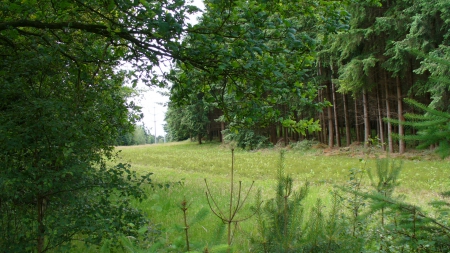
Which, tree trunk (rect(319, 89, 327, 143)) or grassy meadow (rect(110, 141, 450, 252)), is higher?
tree trunk (rect(319, 89, 327, 143))

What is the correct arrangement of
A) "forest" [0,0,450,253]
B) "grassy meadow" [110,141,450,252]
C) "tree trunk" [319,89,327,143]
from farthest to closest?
1. "tree trunk" [319,89,327,143]
2. "forest" [0,0,450,253]
3. "grassy meadow" [110,141,450,252]

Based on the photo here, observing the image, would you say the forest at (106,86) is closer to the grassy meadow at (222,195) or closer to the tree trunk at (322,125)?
the grassy meadow at (222,195)

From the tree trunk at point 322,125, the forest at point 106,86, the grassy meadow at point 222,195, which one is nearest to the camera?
the grassy meadow at point 222,195

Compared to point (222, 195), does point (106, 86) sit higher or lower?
higher

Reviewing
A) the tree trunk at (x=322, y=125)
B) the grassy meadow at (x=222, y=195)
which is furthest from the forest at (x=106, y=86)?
the tree trunk at (x=322, y=125)

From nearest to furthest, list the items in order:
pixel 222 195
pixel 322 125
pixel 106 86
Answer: pixel 106 86 < pixel 222 195 < pixel 322 125

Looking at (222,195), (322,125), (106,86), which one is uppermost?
(322,125)

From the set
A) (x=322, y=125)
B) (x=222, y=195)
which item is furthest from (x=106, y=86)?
(x=322, y=125)

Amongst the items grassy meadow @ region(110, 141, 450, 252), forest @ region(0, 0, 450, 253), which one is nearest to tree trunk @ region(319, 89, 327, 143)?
grassy meadow @ region(110, 141, 450, 252)

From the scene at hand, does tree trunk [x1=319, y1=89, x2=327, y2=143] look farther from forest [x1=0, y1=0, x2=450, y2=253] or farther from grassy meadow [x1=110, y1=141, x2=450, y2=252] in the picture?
forest [x1=0, y1=0, x2=450, y2=253]

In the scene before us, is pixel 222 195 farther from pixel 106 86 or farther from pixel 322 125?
pixel 322 125

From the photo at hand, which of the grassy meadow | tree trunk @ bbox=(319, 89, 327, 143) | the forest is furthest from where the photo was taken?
tree trunk @ bbox=(319, 89, 327, 143)

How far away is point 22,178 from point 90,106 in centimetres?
139

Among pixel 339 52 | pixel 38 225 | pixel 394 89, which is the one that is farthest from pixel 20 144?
pixel 394 89
